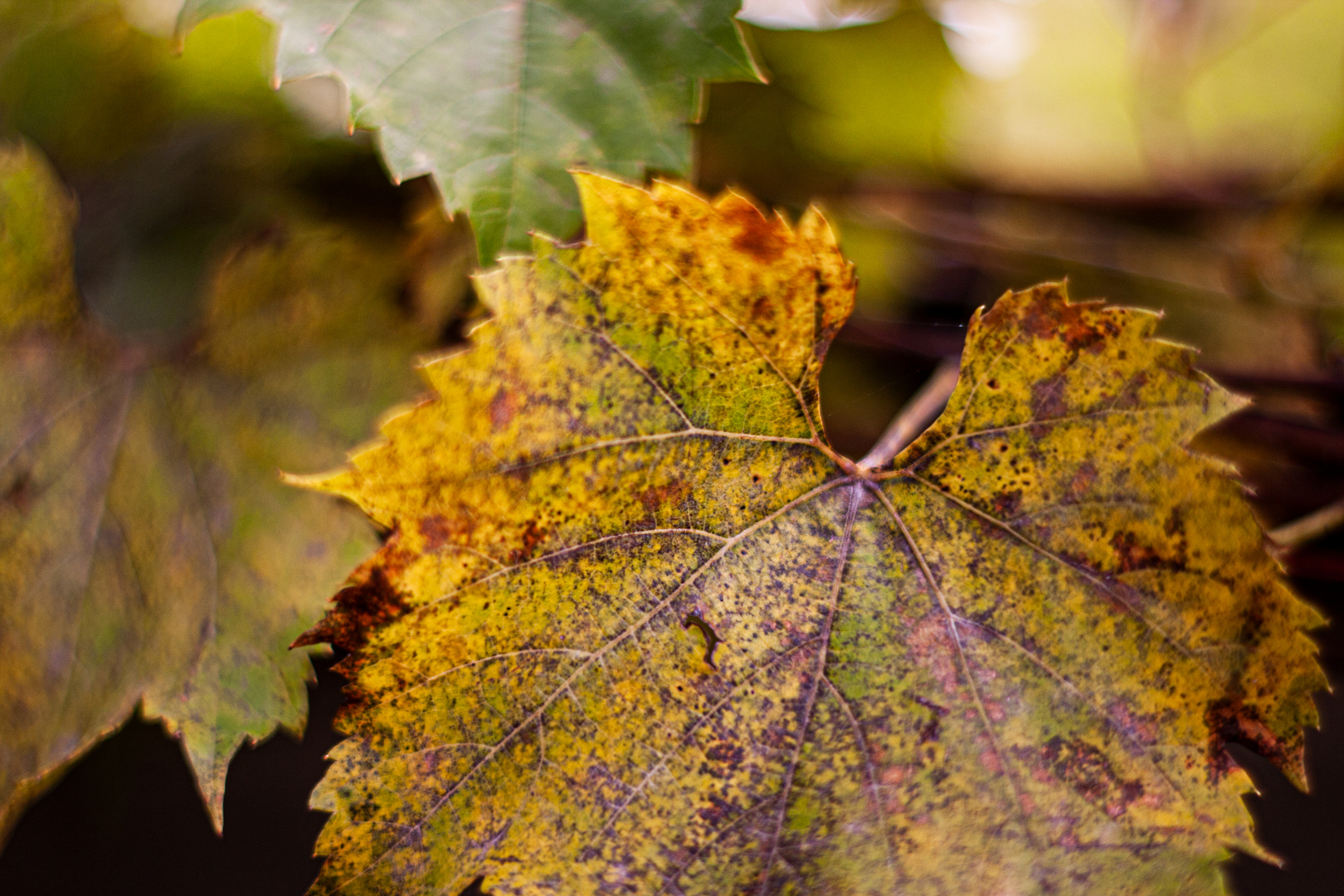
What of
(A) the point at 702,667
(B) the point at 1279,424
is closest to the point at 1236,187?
(B) the point at 1279,424

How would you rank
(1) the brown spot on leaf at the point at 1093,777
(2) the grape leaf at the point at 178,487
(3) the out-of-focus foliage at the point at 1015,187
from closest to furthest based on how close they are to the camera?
(1) the brown spot on leaf at the point at 1093,777
(2) the grape leaf at the point at 178,487
(3) the out-of-focus foliage at the point at 1015,187

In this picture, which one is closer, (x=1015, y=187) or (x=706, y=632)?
(x=706, y=632)

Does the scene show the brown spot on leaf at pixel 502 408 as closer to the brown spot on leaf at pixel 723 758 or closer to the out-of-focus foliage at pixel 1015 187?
the brown spot on leaf at pixel 723 758

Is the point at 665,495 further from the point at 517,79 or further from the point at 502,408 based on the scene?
the point at 517,79

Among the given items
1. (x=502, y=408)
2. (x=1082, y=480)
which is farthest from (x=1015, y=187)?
(x=502, y=408)

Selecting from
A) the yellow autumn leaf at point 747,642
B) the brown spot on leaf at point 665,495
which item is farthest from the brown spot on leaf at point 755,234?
the brown spot on leaf at point 665,495

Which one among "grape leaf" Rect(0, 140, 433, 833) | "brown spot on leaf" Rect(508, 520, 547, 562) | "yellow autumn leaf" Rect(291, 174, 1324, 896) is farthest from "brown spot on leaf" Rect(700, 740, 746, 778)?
"grape leaf" Rect(0, 140, 433, 833)
